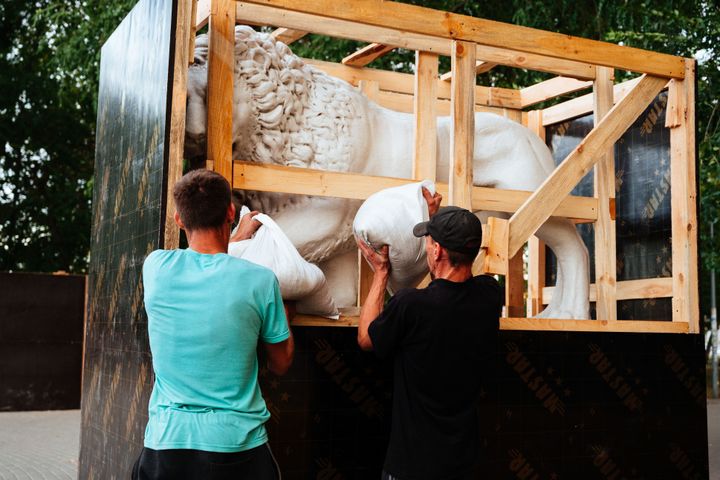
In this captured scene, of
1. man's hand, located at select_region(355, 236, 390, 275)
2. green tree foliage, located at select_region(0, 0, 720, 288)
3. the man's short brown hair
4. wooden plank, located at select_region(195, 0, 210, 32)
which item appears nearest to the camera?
the man's short brown hair

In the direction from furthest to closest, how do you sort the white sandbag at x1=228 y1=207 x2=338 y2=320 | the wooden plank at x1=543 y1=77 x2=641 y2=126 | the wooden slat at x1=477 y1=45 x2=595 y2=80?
the wooden plank at x1=543 y1=77 x2=641 y2=126, the wooden slat at x1=477 y1=45 x2=595 y2=80, the white sandbag at x1=228 y1=207 x2=338 y2=320

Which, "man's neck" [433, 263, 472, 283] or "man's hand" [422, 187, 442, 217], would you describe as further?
"man's hand" [422, 187, 442, 217]

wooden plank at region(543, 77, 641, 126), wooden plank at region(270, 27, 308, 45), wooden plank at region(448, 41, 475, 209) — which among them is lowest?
wooden plank at region(448, 41, 475, 209)

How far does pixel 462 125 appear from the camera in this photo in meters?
5.07

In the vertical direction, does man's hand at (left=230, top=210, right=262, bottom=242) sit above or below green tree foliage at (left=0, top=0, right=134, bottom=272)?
below

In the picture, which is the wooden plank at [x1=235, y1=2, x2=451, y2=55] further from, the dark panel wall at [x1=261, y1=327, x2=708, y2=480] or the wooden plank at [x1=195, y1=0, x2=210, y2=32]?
the dark panel wall at [x1=261, y1=327, x2=708, y2=480]

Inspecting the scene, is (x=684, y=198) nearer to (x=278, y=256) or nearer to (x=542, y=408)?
(x=542, y=408)

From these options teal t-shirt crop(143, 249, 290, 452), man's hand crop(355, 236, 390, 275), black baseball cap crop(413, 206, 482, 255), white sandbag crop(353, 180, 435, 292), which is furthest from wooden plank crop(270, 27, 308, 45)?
teal t-shirt crop(143, 249, 290, 452)

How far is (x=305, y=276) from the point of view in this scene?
4.08 meters

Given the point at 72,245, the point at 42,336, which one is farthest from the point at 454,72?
the point at 72,245

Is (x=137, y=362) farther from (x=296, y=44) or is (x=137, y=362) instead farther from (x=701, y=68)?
(x=296, y=44)

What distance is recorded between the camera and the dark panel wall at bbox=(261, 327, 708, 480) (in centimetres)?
443

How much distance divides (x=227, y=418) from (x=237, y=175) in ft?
6.23

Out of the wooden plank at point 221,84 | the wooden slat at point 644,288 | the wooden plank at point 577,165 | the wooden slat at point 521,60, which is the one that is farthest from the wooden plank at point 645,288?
the wooden plank at point 221,84
